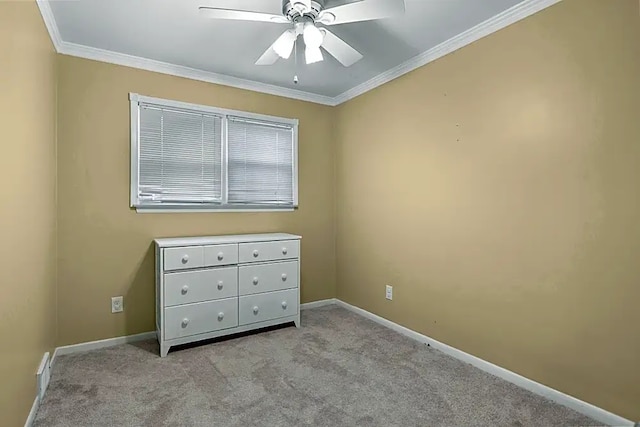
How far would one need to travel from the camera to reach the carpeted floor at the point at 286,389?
1.88 metres

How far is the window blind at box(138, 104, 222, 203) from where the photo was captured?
298 centimetres

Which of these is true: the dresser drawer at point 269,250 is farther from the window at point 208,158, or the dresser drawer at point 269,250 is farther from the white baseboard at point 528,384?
the white baseboard at point 528,384

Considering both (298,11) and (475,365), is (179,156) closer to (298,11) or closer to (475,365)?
(298,11)

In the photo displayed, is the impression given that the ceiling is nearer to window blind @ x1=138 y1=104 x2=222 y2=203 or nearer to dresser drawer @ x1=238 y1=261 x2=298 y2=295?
window blind @ x1=138 y1=104 x2=222 y2=203

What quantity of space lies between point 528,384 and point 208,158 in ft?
10.2

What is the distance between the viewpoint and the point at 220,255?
9.46 feet

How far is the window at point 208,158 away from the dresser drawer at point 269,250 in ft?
1.88

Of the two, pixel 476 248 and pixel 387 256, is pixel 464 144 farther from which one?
pixel 387 256

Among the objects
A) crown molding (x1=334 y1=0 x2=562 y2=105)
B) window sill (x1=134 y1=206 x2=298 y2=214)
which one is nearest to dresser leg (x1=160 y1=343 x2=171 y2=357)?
window sill (x1=134 y1=206 x2=298 y2=214)

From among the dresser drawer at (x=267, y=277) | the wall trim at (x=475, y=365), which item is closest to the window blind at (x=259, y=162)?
the dresser drawer at (x=267, y=277)

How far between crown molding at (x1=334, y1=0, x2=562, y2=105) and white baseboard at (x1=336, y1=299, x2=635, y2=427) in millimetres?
2325

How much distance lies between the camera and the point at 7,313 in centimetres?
146

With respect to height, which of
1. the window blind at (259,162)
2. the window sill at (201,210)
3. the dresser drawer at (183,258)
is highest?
the window blind at (259,162)

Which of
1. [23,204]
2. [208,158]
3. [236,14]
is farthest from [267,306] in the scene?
[236,14]
